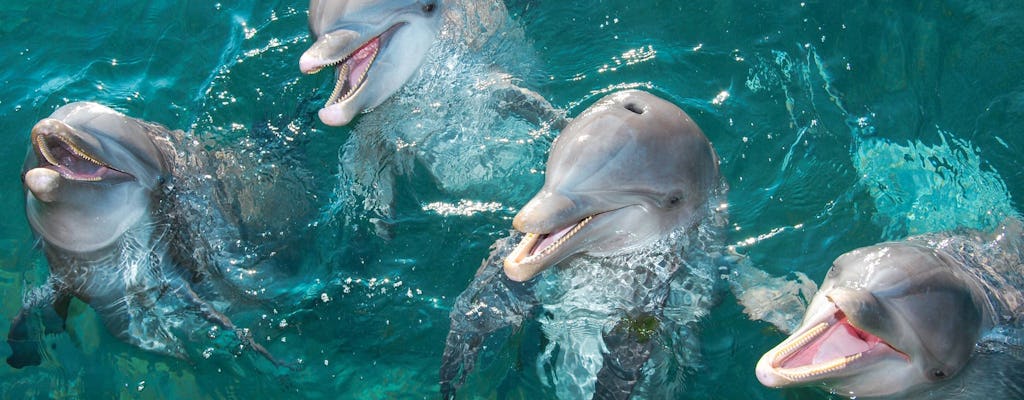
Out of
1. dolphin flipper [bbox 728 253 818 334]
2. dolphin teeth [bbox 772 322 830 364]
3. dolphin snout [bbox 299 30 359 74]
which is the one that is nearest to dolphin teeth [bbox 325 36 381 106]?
dolphin snout [bbox 299 30 359 74]

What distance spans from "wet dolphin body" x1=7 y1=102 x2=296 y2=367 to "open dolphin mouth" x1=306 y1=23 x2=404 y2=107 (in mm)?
1178

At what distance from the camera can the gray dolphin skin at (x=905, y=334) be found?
4418mm

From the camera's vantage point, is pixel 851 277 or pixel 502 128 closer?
pixel 851 277

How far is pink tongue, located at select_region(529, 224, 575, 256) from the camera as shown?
186 inches

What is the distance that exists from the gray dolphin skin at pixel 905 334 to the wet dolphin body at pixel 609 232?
92cm

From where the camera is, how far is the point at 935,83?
705 cm

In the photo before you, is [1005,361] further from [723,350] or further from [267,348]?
[267,348]

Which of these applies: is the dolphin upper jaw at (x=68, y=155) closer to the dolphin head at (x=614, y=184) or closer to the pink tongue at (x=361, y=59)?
the pink tongue at (x=361, y=59)

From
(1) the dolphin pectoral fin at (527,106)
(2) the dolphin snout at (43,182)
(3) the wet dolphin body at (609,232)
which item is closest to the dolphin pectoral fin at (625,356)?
→ (3) the wet dolphin body at (609,232)

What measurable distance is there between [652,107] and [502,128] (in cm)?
187

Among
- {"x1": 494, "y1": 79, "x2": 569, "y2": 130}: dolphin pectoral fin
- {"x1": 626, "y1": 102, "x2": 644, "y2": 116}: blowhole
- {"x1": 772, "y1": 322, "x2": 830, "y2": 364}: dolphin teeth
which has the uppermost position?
{"x1": 626, "y1": 102, "x2": 644, "y2": 116}: blowhole

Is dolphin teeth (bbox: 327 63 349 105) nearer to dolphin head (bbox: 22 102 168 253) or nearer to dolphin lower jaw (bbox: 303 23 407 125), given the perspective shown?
dolphin lower jaw (bbox: 303 23 407 125)

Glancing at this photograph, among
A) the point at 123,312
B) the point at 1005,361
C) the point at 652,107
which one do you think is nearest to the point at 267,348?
the point at 123,312

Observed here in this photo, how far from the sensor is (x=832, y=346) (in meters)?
4.80
